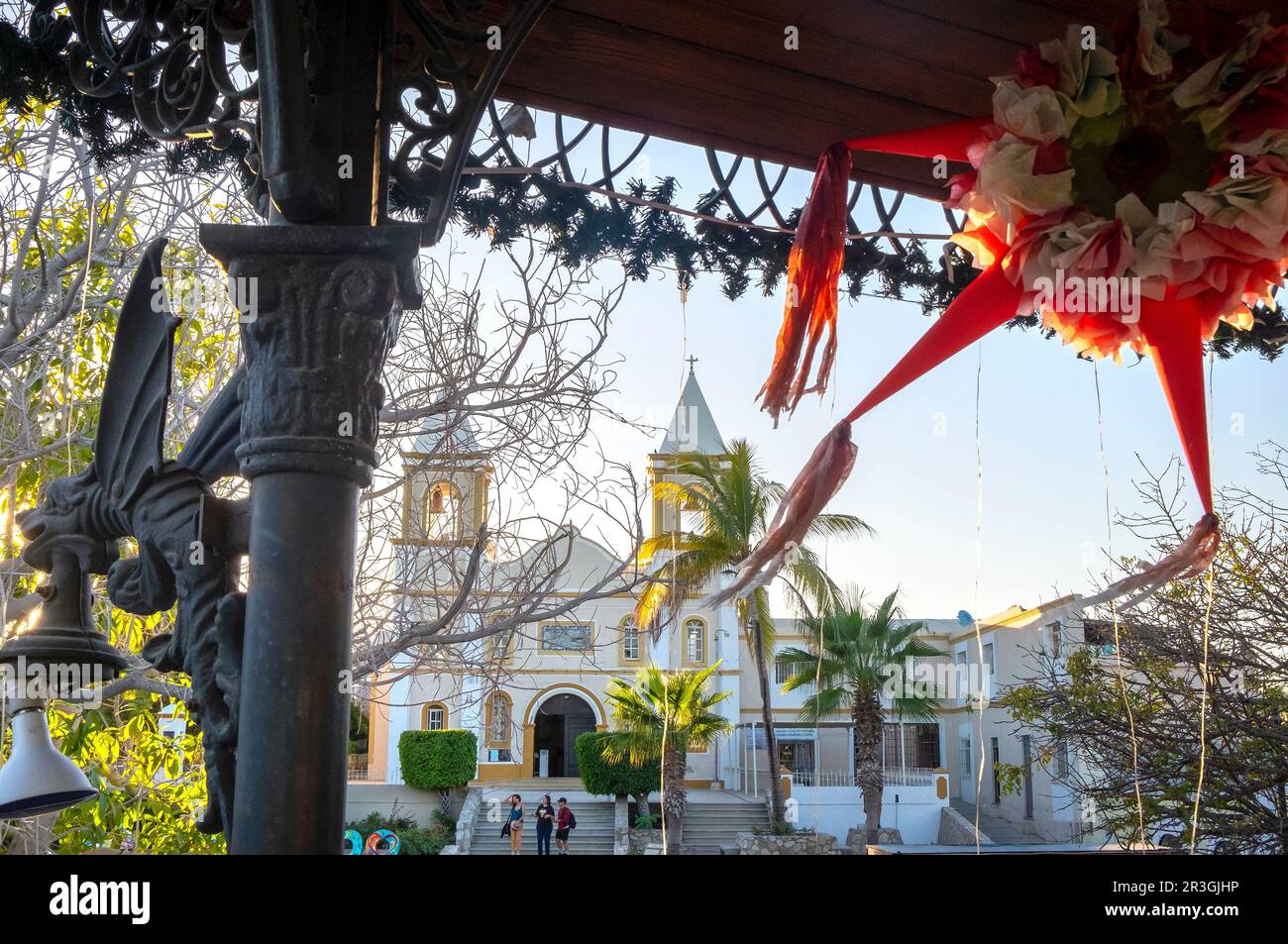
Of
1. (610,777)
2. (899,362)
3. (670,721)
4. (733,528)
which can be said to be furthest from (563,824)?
(899,362)

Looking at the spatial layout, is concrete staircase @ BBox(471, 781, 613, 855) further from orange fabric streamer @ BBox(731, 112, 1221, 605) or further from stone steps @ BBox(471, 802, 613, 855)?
orange fabric streamer @ BBox(731, 112, 1221, 605)

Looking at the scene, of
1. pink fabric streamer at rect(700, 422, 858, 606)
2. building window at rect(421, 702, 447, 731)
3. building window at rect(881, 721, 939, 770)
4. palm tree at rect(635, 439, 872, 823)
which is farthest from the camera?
building window at rect(881, 721, 939, 770)

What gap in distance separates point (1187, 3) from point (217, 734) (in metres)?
1.90

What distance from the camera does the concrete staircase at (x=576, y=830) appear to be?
2256cm

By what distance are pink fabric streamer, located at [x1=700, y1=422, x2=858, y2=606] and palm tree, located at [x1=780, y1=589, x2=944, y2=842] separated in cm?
2150

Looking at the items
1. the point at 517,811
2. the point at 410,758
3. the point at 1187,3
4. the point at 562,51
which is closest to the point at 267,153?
the point at 562,51

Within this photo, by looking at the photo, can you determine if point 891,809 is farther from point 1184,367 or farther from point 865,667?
point 1184,367

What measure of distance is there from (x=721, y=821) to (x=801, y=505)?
2329 cm

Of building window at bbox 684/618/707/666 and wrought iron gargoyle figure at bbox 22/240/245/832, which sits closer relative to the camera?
wrought iron gargoyle figure at bbox 22/240/245/832

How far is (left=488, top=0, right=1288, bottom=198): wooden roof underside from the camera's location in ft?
6.44

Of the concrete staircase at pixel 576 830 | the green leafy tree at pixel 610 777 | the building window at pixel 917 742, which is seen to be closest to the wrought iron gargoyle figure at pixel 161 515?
the concrete staircase at pixel 576 830

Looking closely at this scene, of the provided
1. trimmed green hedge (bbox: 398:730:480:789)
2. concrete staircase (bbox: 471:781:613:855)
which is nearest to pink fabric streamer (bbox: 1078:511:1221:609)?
concrete staircase (bbox: 471:781:613:855)

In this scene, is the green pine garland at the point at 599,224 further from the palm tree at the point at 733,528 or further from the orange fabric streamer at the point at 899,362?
the palm tree at the point at 733,528
